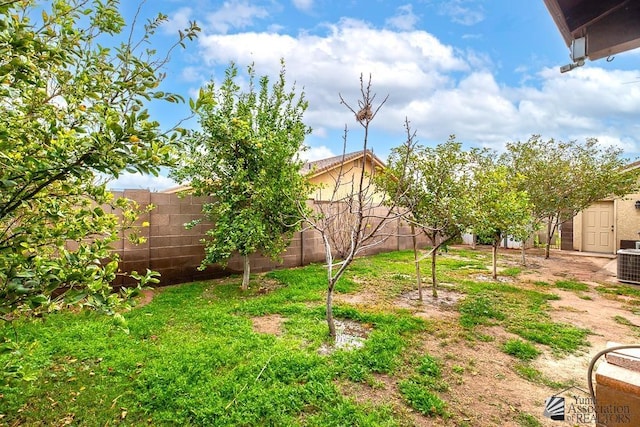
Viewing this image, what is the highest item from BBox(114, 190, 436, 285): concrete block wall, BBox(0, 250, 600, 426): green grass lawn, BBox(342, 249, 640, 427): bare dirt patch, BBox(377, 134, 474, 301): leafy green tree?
BBox(377, 134, 474, 301): leafy green tree

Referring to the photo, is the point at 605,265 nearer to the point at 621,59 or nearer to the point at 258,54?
the point at 621,59

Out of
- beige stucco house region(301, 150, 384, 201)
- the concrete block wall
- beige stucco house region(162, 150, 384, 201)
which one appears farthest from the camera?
beige stucco house region(301, 150, 384, 201)

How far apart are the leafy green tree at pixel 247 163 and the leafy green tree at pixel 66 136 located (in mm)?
3424

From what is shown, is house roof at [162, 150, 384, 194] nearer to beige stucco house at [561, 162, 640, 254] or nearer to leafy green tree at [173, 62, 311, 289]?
leafy green tree at [173, 62, 311, 289]

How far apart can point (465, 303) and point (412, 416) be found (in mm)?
3489

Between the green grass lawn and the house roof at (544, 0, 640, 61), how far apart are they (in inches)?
128

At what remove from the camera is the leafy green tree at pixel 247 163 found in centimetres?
551

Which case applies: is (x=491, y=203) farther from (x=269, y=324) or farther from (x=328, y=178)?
(x=328, y=178)

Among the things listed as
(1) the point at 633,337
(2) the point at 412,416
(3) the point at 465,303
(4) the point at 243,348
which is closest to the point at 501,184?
(3) the point at 465,303

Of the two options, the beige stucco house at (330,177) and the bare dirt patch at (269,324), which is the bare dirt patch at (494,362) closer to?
the bare dirt patch at (269,324)

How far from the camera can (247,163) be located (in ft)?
19.2

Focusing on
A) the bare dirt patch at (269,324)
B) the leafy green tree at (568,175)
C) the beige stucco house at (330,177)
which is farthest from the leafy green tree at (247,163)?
the leafy green tree at (568,175)

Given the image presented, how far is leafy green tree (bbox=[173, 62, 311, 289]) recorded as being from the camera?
551cm

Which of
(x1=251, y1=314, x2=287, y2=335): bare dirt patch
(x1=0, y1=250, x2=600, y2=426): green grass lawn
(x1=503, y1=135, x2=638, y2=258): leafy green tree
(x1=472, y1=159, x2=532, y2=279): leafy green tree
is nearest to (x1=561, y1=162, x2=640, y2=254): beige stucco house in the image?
(x1=503, y1=135, x2=638, y2=258): leafy green tree
